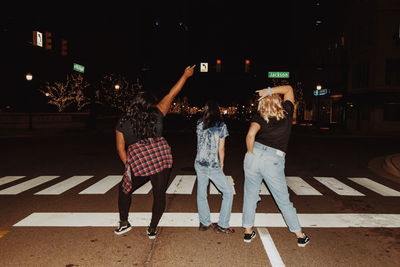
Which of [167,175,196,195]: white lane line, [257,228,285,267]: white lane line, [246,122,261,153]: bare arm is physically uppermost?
[246,122,261,153]: bare arm

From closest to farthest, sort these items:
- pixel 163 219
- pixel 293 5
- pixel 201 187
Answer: pixel 201 187
pixel 163 219
pixel 293 5

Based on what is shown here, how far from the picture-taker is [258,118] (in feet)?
14.9

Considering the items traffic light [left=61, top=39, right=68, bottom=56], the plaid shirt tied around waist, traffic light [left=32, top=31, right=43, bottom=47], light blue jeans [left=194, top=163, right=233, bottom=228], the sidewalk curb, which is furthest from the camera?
traffic light [left=61, top=39, right=68, bottom=56]

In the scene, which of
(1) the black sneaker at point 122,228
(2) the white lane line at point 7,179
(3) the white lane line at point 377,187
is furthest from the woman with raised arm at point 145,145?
(2) the white lane line at point 7,179

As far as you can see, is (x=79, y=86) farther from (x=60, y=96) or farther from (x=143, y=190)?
(x=143, y=190)

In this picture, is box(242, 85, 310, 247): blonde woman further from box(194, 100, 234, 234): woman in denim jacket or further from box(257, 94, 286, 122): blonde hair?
box(194, 100, 234, 234): woman in denim jacket

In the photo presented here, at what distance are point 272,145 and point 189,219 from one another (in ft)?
7.09

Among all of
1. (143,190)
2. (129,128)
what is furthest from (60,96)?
(129,128)

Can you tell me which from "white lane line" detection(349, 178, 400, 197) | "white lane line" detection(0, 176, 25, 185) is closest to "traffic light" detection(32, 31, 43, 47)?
"white lane line" detection(0, 176, 25, 185)

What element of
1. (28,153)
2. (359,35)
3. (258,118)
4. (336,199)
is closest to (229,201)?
(258,118)

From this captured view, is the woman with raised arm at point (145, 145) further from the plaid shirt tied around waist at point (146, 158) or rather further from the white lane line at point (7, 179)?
the white lane line at point (7, 179)

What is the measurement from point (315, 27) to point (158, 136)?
165 ft

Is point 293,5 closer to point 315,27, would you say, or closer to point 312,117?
point 315,27

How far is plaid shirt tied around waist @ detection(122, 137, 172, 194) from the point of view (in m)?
4.76
